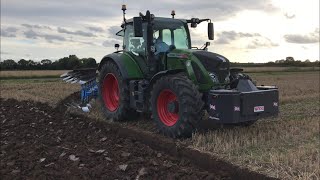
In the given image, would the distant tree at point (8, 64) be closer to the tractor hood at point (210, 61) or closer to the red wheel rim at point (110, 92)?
the red wheel rim at point (110, 92)

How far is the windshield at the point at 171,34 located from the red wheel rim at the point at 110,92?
194 cm

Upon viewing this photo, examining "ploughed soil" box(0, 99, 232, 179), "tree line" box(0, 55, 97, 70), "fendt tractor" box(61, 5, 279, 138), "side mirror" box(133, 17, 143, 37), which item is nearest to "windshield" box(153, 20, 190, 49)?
"fendt tractor" box(61, 5, 279, 138)

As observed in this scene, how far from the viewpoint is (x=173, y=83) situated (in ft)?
25.3

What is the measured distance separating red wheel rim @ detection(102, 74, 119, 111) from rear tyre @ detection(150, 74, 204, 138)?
7.98 ft

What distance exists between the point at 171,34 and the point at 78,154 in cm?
343

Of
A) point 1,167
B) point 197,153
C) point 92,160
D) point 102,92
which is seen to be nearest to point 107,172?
point 92,160

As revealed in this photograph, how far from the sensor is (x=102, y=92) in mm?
10547

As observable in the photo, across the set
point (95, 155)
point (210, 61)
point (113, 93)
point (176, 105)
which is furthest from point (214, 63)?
point (113, 93)

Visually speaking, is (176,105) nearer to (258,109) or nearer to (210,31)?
(258,109)

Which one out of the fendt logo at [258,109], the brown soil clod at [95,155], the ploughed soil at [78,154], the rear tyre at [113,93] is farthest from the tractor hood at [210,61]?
the rear tyre at [113,93]

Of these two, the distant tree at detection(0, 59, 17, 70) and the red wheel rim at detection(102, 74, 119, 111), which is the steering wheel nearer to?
the red wheel rim at detection(102, 74, 119, 111)

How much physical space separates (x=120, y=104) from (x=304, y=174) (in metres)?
5.09

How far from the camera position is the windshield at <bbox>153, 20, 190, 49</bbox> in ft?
30.1

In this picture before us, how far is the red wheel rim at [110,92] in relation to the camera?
34.6ft
